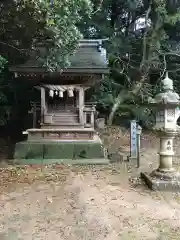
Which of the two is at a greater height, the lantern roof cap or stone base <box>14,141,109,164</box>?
the lantern roof cap

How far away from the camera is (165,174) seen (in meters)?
6.91

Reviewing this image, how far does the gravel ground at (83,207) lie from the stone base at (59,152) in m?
1.62

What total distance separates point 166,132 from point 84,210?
2.43 m

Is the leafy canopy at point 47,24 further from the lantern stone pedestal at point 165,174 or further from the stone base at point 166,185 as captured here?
the stone base at point 166,185

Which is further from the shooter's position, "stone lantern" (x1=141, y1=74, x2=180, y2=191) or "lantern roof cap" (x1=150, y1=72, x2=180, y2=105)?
"lantern roof cap" (x1=150, y1=72, x2=180, y2=105)

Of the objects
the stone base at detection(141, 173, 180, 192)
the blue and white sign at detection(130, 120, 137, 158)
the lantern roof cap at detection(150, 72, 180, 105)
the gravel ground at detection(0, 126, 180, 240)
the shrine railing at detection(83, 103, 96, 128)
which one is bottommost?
the gravel ground at detection(0, 126, 180, 240)

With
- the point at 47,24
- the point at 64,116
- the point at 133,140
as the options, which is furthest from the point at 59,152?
the point at 47,24

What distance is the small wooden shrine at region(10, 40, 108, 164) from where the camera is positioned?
1060cm

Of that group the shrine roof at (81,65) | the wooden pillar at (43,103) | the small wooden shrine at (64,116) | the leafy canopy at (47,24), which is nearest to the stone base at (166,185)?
the small wooden shrine at (64,116)

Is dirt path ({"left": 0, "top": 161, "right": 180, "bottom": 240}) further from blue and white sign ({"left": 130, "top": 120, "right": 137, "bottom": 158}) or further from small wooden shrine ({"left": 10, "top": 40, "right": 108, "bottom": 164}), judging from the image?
small wooden shrine ({"left": 10, "top": 40, "right": 108, "bottom": 164})

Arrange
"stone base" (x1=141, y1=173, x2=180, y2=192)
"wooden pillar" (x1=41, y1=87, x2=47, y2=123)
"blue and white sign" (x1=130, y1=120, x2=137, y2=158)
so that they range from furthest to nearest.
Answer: "wooden pillar" (x1=41, y1=87, x2=47, y2=123) → "blue and white sign" (x1=130, y1=120, x2=137, y2=158) → "stone base" (x1=141, y1=173, x2=180, y2=192)

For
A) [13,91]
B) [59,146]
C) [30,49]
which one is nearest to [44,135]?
[59,146]

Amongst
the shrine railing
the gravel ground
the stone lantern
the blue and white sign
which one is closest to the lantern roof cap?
the stone lantern

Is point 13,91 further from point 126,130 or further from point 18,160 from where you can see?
point 18,160
